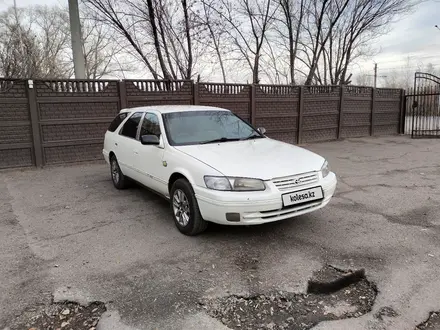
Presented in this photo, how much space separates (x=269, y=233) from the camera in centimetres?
421

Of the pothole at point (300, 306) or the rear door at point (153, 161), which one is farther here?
the rear door at point (153, 161)

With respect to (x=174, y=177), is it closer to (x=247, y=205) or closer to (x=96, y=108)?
(x=247, y=205)

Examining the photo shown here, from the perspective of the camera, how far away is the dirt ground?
2.69m

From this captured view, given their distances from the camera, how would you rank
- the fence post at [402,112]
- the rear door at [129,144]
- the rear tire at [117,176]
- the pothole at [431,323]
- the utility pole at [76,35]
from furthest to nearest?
the fence post at [402,112], the utility pole at [76,35], the rear tire at [117,176], the rear door at [129,144], the pothole at [431,323]

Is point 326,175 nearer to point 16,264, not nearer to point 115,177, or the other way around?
point 16,264

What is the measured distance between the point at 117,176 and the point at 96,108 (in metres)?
3.15

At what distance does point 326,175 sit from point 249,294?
1919 millimetres

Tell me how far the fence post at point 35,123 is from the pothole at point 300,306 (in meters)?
7.09

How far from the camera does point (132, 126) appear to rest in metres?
5.79

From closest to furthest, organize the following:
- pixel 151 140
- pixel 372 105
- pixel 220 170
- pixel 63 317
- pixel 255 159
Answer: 1. pixel 63 317
2. pixel 220 170
3. pixel 255 159
4. pixel 151 140
5. pixel 372 105

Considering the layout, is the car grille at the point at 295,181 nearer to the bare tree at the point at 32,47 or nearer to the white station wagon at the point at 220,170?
the white station wagon at the point at 220,170

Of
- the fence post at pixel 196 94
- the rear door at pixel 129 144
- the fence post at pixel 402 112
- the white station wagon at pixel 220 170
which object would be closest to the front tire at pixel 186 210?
the white station wagon at pixel 220 170

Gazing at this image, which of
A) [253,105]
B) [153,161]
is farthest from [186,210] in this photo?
[253,105]

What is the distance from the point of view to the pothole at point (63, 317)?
8.53 ft
